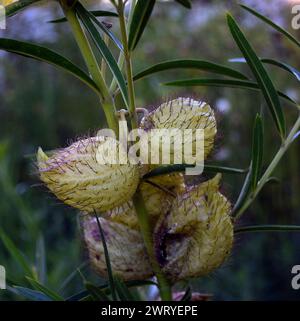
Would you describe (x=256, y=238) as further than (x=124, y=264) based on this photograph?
Yes

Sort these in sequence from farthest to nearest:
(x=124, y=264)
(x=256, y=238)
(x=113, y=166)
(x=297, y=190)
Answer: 1. (x=297, y=190)
2. (x=256, y=238)
3. (x=124, y=264)
4. (x=113, y=166)

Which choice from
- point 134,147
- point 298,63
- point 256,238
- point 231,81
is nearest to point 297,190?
point 256,238

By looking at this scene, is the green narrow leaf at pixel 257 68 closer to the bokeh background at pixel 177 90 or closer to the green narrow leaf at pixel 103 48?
the green narrow leaf at pixel 103 48

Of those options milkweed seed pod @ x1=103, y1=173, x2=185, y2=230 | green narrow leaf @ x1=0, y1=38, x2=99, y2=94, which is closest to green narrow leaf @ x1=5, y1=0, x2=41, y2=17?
green narrow leaf @ x1=0, y1=38, x2=99, y2=94

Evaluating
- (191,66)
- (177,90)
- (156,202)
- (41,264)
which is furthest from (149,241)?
(177,90)

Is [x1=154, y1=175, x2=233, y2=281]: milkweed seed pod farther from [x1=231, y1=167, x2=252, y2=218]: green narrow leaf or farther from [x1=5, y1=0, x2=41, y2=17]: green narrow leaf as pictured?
[x1=5, y1=0, x2=41, y2=17]: green narrow leaf

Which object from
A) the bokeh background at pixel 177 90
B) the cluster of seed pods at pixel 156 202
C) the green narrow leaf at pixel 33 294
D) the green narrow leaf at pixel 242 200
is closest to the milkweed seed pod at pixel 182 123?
the cluster of seed pods at pixel 156 202
